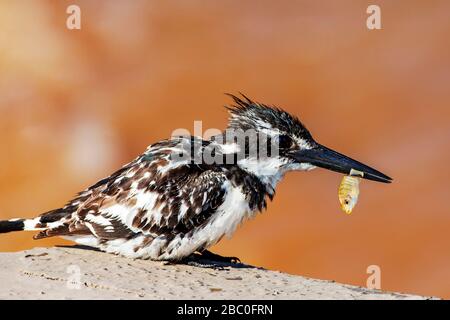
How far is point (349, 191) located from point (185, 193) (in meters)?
1.36

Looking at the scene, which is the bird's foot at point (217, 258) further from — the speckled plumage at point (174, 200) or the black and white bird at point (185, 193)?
the speckled plumage at point (174, 200)

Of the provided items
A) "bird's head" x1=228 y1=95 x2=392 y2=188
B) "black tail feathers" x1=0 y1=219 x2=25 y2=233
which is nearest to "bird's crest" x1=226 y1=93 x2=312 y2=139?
"bird's head" x1=228 y1=95 x2=392 y2=188

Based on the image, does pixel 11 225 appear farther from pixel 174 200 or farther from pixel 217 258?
pixel 217 258

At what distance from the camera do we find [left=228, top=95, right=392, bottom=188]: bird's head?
6.27 metres

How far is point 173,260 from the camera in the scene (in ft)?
19.8

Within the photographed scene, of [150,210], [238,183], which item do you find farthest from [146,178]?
[238,183]

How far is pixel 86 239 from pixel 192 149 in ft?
3.26

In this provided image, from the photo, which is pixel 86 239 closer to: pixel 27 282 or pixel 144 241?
pixel 144 241

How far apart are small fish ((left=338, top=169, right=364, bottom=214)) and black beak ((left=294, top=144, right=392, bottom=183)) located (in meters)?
0.05

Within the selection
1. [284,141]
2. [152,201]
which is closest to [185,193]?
[152,201]

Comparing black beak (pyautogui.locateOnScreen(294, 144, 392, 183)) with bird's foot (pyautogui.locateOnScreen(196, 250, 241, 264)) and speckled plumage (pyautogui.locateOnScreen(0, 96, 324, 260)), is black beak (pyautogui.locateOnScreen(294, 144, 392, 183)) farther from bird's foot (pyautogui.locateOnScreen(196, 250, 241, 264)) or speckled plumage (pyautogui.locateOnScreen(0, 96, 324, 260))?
bird's foot (pyautogui.locateOnScreen(196, 250, 241, 264))

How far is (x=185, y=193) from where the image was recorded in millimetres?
6023

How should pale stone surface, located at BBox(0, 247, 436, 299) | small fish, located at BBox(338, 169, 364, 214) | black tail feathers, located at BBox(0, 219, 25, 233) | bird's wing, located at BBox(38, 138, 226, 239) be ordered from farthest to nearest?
1. small fish, located at BBox(338, 169, 364, 214)
2. black tail feathers, located at BBox(0, 219, 25, 233)
3. bird's wing, located at BBox(38, 138, 226, 239)
4. pale stone surface, located at BBox(0, 247, 436, 299)

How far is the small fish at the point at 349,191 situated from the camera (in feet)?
21.4
